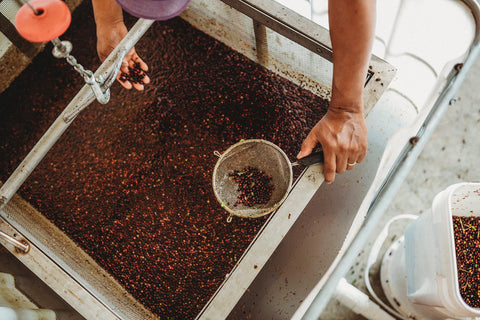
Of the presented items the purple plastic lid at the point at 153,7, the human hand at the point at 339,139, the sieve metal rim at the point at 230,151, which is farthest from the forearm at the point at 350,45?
the purple plastic lid at the point at 153,7

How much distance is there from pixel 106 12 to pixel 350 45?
102 cm

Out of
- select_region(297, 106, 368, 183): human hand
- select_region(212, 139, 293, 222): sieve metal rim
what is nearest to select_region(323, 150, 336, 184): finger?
select_region(297, 106, 368, 183): human hand

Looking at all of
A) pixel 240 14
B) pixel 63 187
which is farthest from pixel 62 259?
pixel 240 14

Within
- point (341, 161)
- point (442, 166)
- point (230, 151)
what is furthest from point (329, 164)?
point (442, 166)

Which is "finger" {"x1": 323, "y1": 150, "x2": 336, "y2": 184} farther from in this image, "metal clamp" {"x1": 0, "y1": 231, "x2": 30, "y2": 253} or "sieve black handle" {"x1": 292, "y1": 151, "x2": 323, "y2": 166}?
"metal clamp" {"x1": 0, "y1": 231, "x2": 30, "y2": 253}

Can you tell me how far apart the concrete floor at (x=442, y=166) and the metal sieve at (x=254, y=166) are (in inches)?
35.2

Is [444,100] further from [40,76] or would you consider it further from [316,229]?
[40,76]

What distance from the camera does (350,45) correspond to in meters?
1.06

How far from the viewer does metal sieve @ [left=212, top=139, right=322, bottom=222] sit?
133cm

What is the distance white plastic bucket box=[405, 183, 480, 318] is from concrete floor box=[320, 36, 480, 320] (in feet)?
1.65

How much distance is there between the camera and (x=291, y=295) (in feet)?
4.83

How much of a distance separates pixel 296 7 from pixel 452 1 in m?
0.68

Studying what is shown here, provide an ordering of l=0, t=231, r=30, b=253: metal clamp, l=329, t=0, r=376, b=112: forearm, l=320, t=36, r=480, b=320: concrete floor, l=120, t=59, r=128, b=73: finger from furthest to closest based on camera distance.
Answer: l=320, t=36, r=480, b=320: concrete floor, l=120, t=59, r=128, b=73: finger, l=0, t=231, r=30, b=253: metal clamp, l=329, t=0, r=376, b=112: forearm

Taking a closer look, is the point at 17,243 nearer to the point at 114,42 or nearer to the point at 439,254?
the point at 114,42
